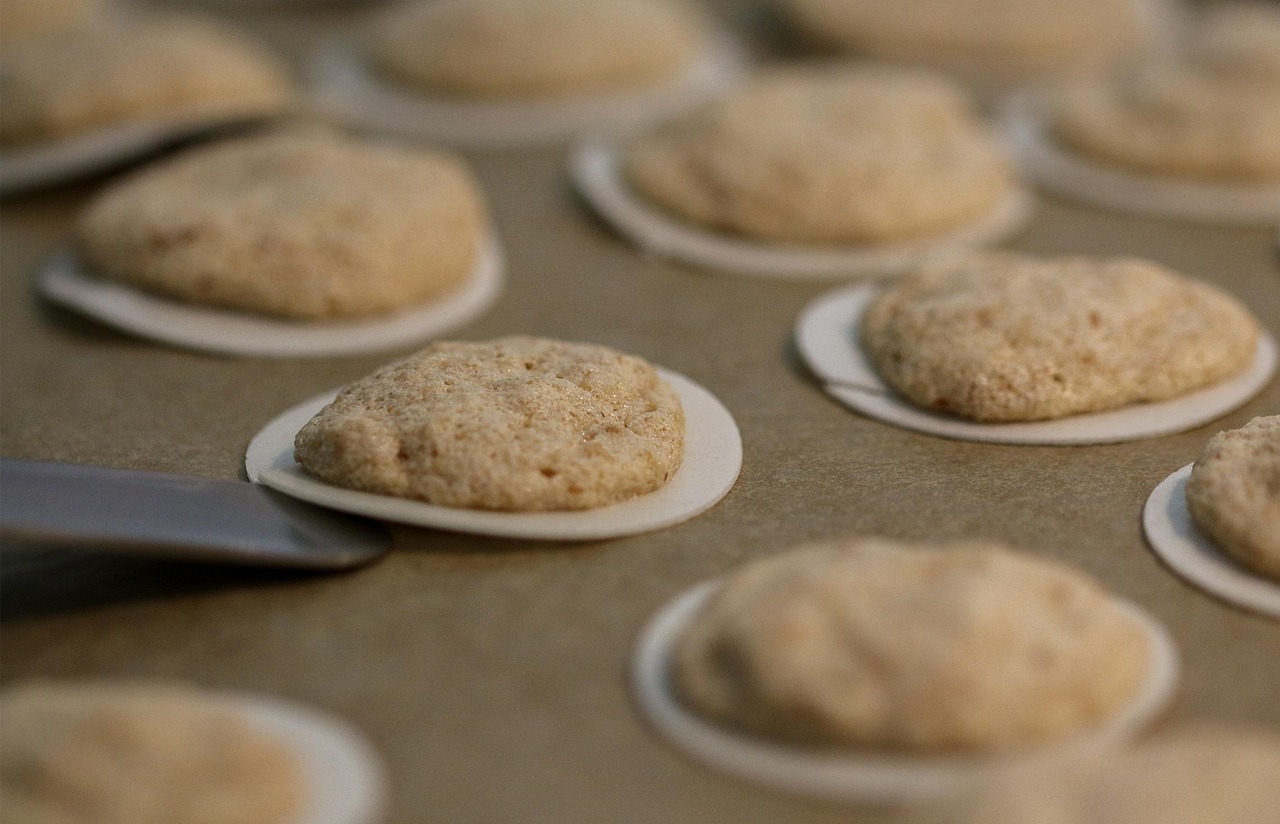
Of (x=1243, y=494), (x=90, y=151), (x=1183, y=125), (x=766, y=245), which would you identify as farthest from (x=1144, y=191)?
(x=90, y=151)

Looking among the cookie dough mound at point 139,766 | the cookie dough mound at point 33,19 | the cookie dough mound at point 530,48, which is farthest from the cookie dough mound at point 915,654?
the cookie dough mound at point 33,19

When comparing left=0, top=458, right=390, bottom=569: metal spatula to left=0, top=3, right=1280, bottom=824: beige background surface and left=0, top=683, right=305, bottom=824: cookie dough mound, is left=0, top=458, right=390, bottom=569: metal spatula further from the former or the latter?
left=0, top=683, right=305, bottom=824: cookie dough mound

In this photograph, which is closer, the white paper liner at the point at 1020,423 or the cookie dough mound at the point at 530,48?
the white paper liner at the point at 1020,423

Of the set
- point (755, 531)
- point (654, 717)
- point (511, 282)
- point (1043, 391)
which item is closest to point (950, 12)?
point (511, 282)

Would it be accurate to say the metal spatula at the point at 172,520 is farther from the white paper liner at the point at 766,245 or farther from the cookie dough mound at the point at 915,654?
the white paper liner at the point at 766,245

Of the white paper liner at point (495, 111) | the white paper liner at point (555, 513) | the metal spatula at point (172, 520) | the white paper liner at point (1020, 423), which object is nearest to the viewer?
the metal spatula at point (172, 520)

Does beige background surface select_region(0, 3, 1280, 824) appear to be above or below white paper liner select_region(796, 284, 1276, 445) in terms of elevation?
below

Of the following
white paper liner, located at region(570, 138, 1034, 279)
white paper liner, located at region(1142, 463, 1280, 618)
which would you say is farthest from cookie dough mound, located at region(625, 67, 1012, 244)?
white paper liner, located at region(1142, 463, 1280, 618)

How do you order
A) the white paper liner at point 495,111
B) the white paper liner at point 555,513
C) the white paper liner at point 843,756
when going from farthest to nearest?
the white paper liner at point 495,111, the white paper liner at point 555,513, the white paper liner at point 843,756
